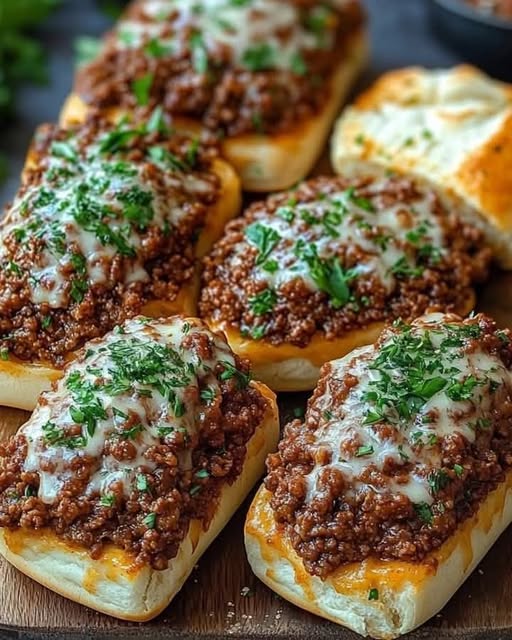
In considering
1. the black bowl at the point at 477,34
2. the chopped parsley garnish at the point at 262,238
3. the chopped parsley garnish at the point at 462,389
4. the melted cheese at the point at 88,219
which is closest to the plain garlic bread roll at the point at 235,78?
the melted cheese at the point at 88,219

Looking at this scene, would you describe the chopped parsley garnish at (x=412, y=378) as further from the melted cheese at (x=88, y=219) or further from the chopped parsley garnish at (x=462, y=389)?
the melted cheese at (x=88, y=219)

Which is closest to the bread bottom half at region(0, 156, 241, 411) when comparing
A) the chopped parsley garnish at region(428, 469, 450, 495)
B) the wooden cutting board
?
the wooden cutting board

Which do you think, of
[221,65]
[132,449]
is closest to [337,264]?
[132,449]

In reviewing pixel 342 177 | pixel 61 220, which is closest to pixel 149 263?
pixel 61 220

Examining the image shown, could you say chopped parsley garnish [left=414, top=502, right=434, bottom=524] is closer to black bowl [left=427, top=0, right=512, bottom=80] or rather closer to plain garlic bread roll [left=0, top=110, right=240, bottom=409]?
plain garlic bread roll [left=0, top=110, right=240, bottom=409]

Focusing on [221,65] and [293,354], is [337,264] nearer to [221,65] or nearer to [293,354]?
[293,354]
